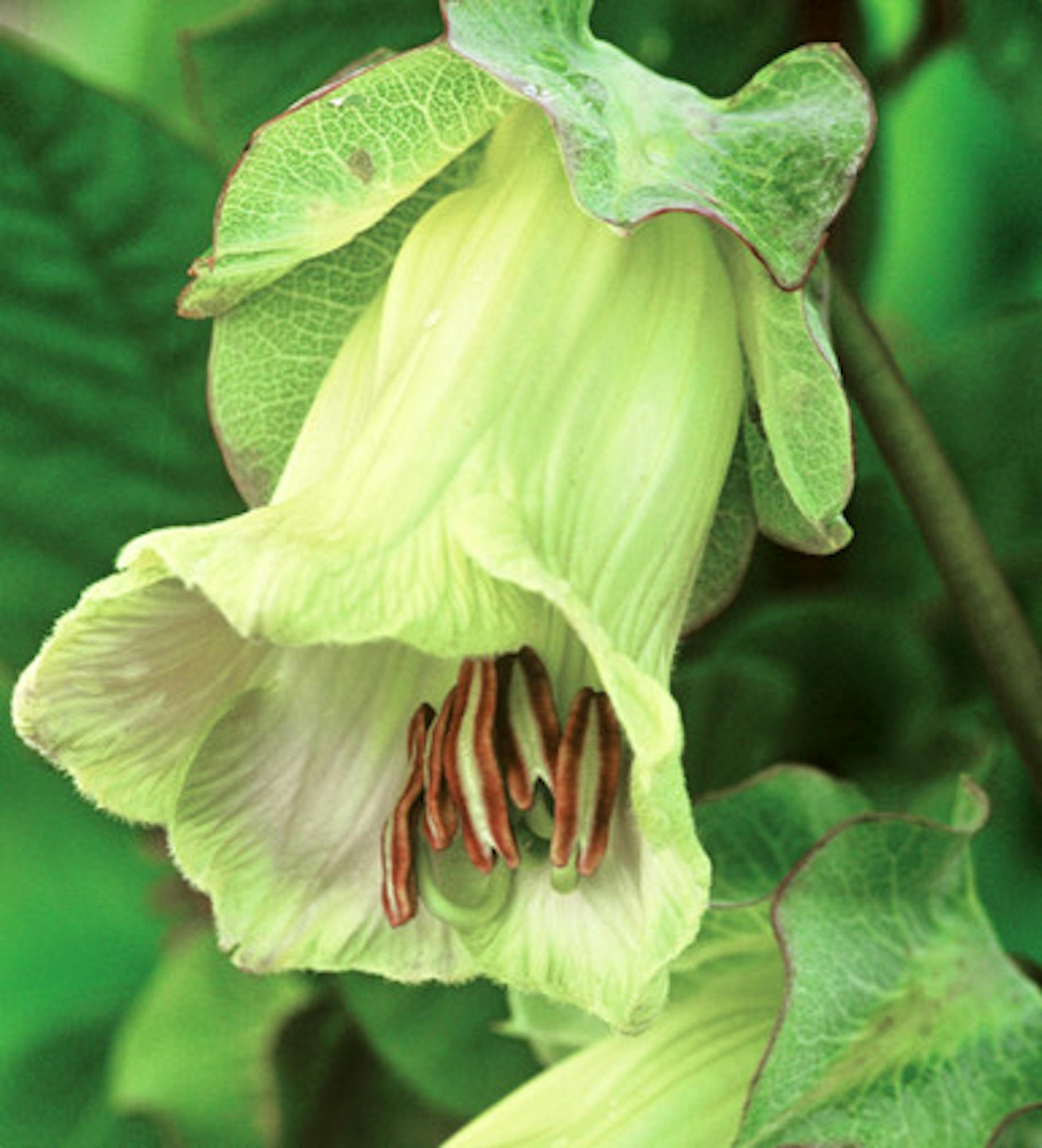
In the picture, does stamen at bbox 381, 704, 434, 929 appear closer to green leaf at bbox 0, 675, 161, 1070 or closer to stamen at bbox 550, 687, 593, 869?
stamen at bbox 550, 687, 593, 869

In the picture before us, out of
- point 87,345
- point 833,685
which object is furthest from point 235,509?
point 833,685

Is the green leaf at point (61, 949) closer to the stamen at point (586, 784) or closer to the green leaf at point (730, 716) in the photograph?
the green leaf at point (730, 716)

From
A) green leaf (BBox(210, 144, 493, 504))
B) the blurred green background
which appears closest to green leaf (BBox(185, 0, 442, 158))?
the blurred green background

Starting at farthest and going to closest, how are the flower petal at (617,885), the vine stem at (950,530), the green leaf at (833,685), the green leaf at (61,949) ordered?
the green leaf at (61,949) → the green leaf at (833,685) → the vine stem at (950,530) → the flower petal at (617,885)

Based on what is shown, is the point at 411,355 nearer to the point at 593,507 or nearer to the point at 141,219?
the point at 593,507

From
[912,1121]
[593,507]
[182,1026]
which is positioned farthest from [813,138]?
[182,1026]

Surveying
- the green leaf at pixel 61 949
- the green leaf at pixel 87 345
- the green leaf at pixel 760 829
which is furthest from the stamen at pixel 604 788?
the green leaf at pixel 61 949

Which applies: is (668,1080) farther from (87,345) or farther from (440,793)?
(87,345)
